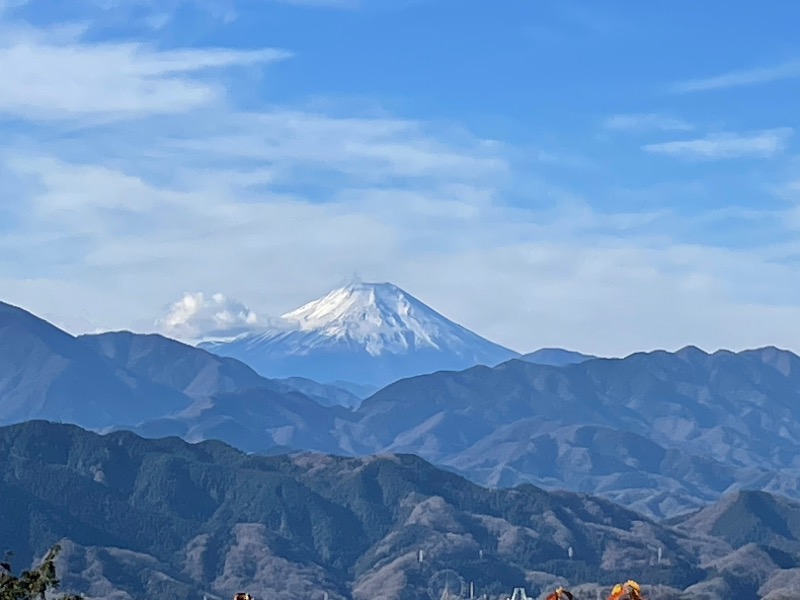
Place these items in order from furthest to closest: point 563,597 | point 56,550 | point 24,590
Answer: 1. point 56,550
2. point 24,590
3. point 563,597

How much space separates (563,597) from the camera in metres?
17.3

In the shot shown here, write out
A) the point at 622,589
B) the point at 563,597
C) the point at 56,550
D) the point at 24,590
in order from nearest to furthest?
the point at 622,589
the point at 563,597
the point at 24,590
the point at 56,550

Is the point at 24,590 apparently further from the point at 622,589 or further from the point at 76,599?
the point at 622,589

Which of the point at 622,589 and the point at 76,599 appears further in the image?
the point at 76,599

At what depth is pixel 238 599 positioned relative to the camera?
17406 mm

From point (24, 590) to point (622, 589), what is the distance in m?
21.8

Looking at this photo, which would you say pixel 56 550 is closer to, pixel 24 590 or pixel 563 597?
pixel 24 590

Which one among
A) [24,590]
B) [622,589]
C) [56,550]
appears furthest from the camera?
[56,550]

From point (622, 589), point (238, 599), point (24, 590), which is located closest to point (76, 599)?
point (24, 590)

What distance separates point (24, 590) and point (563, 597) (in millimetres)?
20241

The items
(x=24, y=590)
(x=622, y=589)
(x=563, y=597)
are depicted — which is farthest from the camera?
(x=24, y=590)

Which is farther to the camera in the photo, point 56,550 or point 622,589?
point 56,550

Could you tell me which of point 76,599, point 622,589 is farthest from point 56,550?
point 622,589

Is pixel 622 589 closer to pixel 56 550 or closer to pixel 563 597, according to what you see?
pixel 563 597
